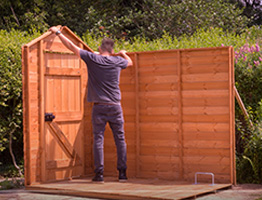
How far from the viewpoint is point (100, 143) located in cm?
858

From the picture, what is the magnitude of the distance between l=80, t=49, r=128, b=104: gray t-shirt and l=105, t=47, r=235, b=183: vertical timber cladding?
0.73 meters

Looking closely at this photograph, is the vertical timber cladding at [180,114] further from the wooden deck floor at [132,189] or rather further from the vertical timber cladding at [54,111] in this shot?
the vertical timber cladding at [54,111]

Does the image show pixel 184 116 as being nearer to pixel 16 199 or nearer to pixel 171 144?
pixel 171 144

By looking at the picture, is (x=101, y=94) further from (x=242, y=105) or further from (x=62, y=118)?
(x=242, y=105)

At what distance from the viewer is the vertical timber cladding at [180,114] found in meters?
8.48

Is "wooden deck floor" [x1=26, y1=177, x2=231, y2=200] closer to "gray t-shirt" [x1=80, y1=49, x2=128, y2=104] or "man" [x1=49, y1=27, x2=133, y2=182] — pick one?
"man" [x1=49, y1=27, x2=133, y2=182]

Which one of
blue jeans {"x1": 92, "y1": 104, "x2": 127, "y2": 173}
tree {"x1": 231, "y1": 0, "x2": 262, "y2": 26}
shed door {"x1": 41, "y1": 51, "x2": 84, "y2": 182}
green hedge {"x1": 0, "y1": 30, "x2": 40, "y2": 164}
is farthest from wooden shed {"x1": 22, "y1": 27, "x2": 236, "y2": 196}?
tree {"x1": 231, "y1": 0, "x2": 262, "y2": 26}

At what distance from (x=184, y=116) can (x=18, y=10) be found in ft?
32.8

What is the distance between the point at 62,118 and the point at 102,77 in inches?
41.5

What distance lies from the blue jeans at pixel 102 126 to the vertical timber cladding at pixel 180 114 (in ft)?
1.91

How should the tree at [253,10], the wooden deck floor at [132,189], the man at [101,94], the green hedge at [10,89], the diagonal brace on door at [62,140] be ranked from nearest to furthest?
the wooden deck floor at [132,189] < the man at [101,94] < the diagonal brace on door at [62,140] < the green hedge at [10,89] < the tree at [253,10]

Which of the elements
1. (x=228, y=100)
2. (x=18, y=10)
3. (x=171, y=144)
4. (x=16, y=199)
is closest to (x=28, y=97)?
(x=16, y=199)

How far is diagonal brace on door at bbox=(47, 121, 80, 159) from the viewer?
29.0ft

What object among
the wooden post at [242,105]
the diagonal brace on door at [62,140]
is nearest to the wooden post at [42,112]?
the diagonal brace on door at [62,140]
